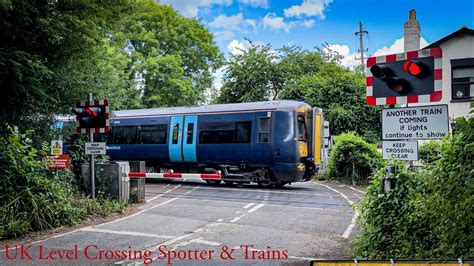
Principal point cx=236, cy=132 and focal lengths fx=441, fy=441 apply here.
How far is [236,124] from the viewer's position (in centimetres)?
1731

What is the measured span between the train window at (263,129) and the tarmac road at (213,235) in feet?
11.8

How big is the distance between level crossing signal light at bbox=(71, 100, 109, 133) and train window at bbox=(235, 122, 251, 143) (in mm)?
7083

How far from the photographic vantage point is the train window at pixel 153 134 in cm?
1906

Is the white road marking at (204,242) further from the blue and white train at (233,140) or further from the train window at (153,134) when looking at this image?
the train window at (153,134)

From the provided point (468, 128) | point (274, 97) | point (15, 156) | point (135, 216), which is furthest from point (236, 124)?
point (274, 97)

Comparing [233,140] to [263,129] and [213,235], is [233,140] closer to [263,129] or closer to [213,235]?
[263,129]

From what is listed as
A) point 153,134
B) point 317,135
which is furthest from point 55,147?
point 317,135

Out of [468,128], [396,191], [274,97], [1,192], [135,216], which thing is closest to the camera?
[468,128]

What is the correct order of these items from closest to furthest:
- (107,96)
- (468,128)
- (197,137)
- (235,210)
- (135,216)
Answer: (468,128) → (135,216) → (235,210) → (107,96) → (197,137)

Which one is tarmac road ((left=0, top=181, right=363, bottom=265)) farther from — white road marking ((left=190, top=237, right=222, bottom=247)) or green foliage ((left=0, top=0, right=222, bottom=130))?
green foliage ((left=0, top=0, right=222, bottom=130))

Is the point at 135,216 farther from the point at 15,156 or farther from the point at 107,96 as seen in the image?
the point at 107,96

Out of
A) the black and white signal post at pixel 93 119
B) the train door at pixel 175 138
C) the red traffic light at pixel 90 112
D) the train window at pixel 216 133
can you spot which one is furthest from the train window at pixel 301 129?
the red traffic light at pixel 90 112

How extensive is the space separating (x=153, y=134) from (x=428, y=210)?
49.8 ft

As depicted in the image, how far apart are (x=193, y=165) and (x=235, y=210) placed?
728 cm
